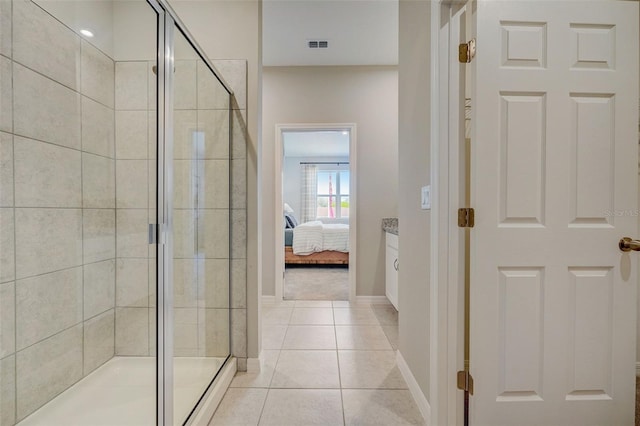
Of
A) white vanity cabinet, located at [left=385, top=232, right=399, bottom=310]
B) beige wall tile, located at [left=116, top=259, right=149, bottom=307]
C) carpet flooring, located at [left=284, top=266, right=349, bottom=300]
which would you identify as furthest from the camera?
carpet flooring, located at [left=284, top=266, right=349, bottom=300]

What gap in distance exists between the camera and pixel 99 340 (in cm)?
153

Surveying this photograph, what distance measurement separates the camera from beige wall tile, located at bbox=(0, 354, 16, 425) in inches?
46.6

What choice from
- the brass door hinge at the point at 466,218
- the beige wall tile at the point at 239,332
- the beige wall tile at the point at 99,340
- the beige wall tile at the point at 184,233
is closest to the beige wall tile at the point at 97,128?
the beige wall tile at the point at 184,233

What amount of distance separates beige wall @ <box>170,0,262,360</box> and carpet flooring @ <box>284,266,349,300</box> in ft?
5.36

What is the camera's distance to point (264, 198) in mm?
3324

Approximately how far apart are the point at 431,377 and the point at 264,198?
2.46 meters

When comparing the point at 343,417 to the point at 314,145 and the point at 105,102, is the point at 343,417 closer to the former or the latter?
the point at 105,102

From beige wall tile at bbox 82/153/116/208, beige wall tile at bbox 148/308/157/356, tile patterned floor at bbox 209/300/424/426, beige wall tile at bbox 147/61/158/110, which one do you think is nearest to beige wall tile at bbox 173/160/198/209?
beige wall tile at bbox 147/61/158/110

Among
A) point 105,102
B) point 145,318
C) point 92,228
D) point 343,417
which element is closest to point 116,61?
point 105,102

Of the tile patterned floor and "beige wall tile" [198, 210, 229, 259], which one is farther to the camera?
"beige wall tile" [198, 210, 229, 259]

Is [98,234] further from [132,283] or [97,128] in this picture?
[97,128]

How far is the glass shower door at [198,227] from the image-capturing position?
136 cm

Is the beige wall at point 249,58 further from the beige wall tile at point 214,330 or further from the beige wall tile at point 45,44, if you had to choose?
the beige wall tile at point 45,44

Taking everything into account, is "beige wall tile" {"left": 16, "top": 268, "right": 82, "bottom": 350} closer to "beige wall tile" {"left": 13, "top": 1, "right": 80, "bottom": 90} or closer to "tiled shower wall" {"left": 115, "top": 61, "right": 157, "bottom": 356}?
"tiled shower wall" {"left": 115, "top": 61, "right": 157, "bottom": 356}
